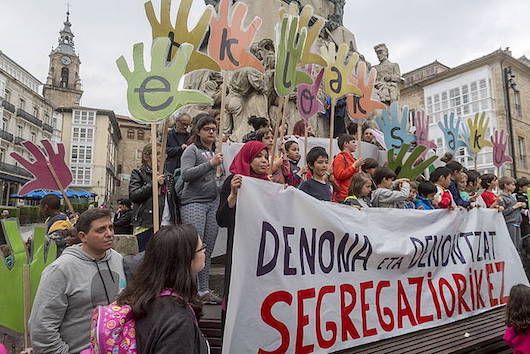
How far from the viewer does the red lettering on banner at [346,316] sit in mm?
3037

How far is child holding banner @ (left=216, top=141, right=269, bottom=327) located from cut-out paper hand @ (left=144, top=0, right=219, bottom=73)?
998mm

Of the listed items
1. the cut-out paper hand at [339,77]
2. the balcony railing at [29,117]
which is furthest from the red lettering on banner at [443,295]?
the balcony railing at [29,117]

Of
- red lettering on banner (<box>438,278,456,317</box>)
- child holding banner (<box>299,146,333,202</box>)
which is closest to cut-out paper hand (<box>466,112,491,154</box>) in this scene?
red lettering on banner (<box>438,278,456,317</box>)

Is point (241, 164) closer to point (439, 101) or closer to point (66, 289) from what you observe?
point (66, 289)

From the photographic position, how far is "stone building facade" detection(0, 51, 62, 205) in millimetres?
45969

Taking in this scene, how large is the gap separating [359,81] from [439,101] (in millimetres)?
30323

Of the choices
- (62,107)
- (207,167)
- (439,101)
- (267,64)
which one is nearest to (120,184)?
(62,107)

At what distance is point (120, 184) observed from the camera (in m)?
67.7

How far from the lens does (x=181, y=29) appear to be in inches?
146

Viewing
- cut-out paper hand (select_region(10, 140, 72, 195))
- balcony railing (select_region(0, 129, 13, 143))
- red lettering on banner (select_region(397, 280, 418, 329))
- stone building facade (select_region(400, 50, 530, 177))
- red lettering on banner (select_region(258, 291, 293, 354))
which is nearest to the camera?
red lettering on banner (select_region(258, 291, 293, 354))

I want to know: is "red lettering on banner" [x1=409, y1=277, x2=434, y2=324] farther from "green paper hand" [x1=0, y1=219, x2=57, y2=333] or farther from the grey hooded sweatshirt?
"green paper hand" [x1=0, y1=219, x2=57, y2=333]

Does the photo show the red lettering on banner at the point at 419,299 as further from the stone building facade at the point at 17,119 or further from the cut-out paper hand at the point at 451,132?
the stone building facade at the point at 17,119

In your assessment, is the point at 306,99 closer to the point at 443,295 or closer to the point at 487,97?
the point at 443,295

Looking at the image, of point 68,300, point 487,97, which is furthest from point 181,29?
point 487,97
